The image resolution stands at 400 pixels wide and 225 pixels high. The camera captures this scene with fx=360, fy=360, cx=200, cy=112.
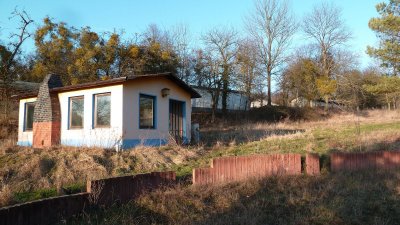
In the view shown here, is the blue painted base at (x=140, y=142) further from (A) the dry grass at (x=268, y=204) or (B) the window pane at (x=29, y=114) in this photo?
(A) the dry grass at (x=268, y=204)

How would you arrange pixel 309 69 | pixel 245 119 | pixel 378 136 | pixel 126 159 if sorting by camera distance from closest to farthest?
pixel 126 159, pixel 378 136, pixel 245 119, pixel 309 69

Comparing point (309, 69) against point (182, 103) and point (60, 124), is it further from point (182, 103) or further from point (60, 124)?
point (60, 124)

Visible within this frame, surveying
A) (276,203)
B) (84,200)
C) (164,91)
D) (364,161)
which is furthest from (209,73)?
(84,200)

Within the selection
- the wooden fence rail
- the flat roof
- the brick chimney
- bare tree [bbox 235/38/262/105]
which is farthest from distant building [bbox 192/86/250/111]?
the wooden fence rail

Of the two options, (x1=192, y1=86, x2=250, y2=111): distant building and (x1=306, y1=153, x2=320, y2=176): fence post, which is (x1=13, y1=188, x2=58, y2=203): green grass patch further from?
(x1=192, y1=86, x2=250, y2=111): distant building

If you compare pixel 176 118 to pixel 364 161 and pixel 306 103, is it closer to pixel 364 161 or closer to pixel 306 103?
pixel 364 161

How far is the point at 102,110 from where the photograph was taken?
13680mm

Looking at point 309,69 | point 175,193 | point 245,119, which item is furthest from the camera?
point 309,69

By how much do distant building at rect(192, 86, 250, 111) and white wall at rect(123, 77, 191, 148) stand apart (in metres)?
16.1

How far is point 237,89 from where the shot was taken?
3269cm

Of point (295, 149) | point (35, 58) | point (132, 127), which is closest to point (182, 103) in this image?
point (132, 127)

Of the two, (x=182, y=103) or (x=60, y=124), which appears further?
(x=182, y=103)

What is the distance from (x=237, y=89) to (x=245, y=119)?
3037 millimetres

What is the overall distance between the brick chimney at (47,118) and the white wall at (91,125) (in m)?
0.23
